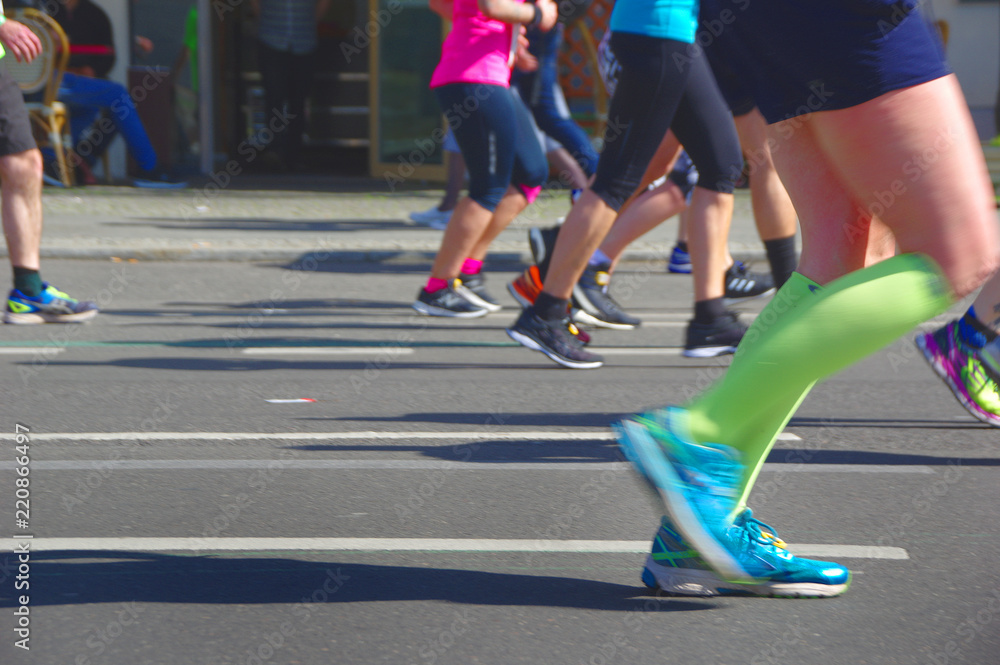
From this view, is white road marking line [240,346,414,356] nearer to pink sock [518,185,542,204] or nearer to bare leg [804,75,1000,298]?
pink sock [518,185,542,204]

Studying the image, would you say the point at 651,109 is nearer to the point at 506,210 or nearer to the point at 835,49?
the point at 506,210

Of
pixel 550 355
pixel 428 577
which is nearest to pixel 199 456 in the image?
pixel 428 577

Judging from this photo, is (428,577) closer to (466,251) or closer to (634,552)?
(634,552)

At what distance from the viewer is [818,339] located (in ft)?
7.17

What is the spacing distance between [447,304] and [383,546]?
134 inches

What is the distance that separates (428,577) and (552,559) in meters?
0.29

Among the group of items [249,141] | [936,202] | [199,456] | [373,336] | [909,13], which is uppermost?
[909,13]

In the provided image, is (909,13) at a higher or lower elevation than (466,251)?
higher

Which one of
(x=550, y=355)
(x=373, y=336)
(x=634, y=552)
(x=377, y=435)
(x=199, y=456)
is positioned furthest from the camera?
(x=373, y=336)

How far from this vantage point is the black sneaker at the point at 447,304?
6.10 m

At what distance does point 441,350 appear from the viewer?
17.6 feet

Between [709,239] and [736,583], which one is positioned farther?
[709,239]

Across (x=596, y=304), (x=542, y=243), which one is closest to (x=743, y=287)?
(x=596, y=304)

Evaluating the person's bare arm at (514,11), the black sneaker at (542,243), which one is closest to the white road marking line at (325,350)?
the black sneaker at (542,243)
